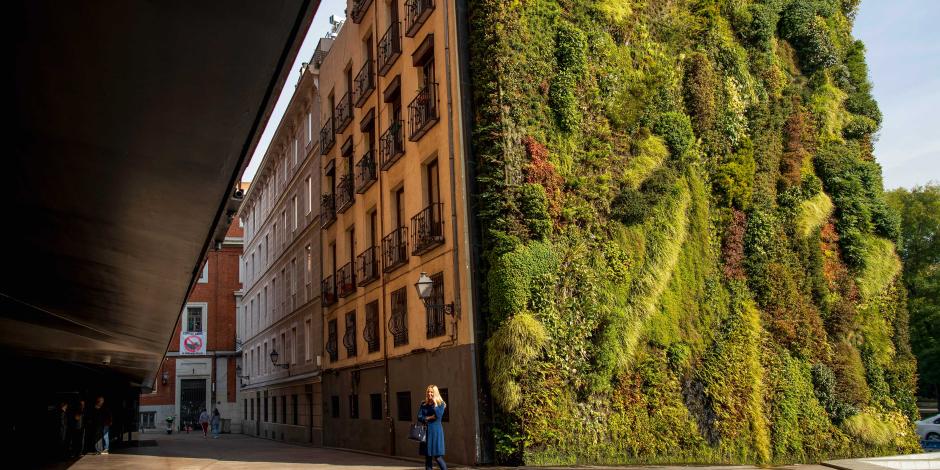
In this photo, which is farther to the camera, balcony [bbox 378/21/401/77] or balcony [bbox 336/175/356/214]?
balcony [bbox 336/175/356/214]

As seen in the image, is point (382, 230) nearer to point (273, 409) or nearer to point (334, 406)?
point (334, 406)

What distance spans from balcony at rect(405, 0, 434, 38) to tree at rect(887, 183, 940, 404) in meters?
27.9

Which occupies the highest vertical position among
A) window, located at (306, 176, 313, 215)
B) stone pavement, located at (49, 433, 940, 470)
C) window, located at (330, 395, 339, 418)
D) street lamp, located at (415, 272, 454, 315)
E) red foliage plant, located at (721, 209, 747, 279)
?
window, located at (306, 176, 313, 215)

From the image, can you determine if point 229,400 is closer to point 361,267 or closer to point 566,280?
point 361,267

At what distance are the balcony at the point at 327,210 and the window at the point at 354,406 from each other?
6623 mm

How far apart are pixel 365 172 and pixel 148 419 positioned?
34.0 metres

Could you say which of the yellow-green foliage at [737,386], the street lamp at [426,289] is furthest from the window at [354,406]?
the yellow-green foliage at [737,386]

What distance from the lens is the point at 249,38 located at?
3547 mm

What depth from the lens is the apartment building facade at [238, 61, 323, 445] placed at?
31.1 meters

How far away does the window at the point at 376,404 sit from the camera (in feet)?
74.8

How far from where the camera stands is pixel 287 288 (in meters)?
36.3

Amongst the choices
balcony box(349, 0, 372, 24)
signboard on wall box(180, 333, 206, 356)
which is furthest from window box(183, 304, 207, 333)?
balcony box(349, 0, 372, 24)

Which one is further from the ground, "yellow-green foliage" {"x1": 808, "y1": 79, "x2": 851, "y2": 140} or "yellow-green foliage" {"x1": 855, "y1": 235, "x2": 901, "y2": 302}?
"yellow-green foliage" {"x1": 808, "y1": 79, "x2": 851, "y2": 140}

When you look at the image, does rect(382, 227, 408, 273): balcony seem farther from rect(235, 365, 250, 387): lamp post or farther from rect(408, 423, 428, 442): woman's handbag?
rect(235, 365, 250, 387): lamp post
